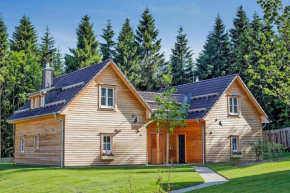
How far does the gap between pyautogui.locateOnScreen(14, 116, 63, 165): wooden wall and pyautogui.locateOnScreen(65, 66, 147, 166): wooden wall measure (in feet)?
3.00

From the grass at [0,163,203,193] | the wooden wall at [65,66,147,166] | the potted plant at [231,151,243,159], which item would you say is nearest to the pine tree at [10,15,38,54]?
the wooden wall at [65,66,147,166]

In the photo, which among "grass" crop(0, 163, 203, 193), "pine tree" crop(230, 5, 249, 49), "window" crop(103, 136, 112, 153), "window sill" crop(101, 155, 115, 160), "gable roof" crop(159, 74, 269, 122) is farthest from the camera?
"pine tree" crop(230, 5, 249, 49)

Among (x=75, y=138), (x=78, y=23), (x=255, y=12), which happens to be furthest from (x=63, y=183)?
(x=255, y=12)

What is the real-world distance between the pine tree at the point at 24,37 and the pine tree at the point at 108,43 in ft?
26.9

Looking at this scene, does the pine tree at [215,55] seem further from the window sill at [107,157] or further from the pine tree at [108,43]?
the window sill at [107,157]

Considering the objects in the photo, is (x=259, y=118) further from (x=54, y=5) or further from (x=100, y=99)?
(x=54, y=5)

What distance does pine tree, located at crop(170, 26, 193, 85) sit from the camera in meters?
49.2

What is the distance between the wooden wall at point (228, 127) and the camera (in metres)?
26.8

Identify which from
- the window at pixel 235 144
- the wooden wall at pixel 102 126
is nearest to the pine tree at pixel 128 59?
the window at pixel 235 144

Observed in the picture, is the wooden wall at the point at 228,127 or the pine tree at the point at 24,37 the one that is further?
the pine tree at the point at 24,37

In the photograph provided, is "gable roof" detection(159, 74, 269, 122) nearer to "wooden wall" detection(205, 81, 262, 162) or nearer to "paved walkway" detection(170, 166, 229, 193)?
"wooden wall" detection(205, 81, 262, 162)

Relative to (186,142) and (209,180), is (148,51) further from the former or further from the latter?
(209,180)

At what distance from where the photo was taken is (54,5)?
19.5m

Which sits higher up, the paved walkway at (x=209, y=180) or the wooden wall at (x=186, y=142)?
the wooden wall at (x=186, y=142)
